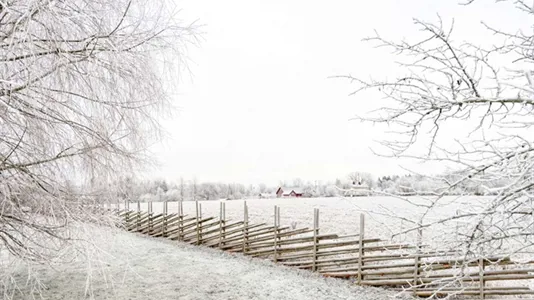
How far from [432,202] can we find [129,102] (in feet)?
9.63

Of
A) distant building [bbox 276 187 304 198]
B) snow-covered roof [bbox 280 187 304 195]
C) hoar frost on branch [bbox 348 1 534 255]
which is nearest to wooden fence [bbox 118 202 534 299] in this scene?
hoar frost on branch [bbox 348 1 534 255]

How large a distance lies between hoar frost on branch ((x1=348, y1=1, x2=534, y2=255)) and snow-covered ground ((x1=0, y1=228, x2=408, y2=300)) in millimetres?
3741

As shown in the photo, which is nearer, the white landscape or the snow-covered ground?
the white landscape

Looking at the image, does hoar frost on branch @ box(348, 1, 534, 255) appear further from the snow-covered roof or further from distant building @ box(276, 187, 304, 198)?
the snow-covered roof

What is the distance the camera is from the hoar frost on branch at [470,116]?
220cm

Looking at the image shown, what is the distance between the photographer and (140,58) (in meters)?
3.98

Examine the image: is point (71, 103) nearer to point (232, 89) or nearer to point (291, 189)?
point (232, 89)

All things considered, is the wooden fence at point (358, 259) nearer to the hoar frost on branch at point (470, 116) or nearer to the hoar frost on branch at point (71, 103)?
the hoar frost on branch at point (71, 103)

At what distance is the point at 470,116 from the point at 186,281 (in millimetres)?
5922

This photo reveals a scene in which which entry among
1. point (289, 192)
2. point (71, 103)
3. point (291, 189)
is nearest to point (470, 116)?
point (71, 103)

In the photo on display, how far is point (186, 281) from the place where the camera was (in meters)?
7.19

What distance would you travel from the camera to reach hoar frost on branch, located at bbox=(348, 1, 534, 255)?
7.21 ft

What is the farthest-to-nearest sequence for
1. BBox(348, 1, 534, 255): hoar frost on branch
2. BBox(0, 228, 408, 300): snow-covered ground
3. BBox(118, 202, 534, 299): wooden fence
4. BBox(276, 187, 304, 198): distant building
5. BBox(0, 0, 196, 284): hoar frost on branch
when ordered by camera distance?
BBox(276, 187, 304, 198): distant building
BBox(0, 228, 408, 300): snow-covered ground
BBox(118, 202, 534, 299): wooden fence
BBox(0, 0, 196, 284): hoar frost on branch
BBox(348, 1, 534, 255): hoar frost on branch

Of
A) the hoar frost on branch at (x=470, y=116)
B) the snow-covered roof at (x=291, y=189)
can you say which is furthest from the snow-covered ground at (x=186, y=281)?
the snow-covered roof at (x=291, y=189)
